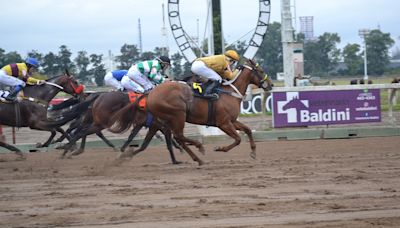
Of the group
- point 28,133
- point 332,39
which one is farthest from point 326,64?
point 28,133

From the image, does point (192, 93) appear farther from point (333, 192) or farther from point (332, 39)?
point (332, 39)

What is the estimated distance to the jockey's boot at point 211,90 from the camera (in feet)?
41.8

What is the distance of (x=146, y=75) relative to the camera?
13.5 metres

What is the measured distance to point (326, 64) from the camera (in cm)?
6588

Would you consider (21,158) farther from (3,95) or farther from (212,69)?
(212,69)

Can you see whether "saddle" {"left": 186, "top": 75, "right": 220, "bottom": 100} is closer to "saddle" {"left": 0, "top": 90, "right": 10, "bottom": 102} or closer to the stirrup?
the stirrup

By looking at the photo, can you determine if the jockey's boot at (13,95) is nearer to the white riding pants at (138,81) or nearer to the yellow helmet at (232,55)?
the white riding pants at (138,81)

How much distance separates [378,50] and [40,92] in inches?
2205

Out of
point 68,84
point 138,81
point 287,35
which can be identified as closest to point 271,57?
point 287,35

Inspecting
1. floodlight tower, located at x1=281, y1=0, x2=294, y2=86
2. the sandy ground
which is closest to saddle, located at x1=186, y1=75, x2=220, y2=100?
the sandy ground

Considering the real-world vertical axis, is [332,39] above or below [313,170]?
above

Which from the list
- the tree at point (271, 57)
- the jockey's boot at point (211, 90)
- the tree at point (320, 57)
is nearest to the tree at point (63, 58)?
the jockey's boot at point (211, 90)

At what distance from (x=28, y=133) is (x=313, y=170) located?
15.4 meters

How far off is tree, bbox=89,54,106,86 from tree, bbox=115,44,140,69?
42.0 inches
